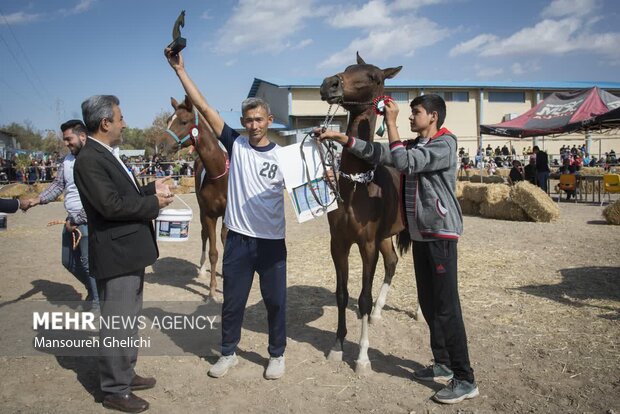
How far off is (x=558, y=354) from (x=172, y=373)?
3.72m

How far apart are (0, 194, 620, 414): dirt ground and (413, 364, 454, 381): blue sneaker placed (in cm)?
12

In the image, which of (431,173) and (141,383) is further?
(141,383)

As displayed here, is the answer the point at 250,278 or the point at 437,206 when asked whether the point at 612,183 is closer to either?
the point at 437,206

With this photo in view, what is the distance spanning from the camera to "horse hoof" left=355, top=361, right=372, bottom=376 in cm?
400

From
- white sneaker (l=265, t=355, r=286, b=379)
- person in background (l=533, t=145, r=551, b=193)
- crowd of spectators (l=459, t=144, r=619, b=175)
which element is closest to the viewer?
white sneaker (l=265, t=355, r=286, b=379)

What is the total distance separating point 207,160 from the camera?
6.40 metres

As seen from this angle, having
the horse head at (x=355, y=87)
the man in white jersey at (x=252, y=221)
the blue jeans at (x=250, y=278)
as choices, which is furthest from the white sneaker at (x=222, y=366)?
the horse head at (x=355, y=87)

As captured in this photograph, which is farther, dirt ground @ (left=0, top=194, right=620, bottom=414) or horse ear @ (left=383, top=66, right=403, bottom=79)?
horse ear @ (left=383, top=66, right=403, bottom=79)

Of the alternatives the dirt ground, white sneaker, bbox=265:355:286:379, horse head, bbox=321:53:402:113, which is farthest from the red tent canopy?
white sneaker, bbox=265:355:286:379

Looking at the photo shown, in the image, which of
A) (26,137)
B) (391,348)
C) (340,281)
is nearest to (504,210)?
(391,348)

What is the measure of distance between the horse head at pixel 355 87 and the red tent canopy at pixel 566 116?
12210 millimetres

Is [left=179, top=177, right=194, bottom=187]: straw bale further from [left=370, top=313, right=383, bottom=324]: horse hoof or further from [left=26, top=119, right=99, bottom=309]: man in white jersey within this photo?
[left=370, top=313, right=383, bottom=324]: horse hoof

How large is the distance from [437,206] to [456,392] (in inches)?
58.7

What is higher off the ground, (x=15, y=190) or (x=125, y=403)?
(x=15, y=190)
